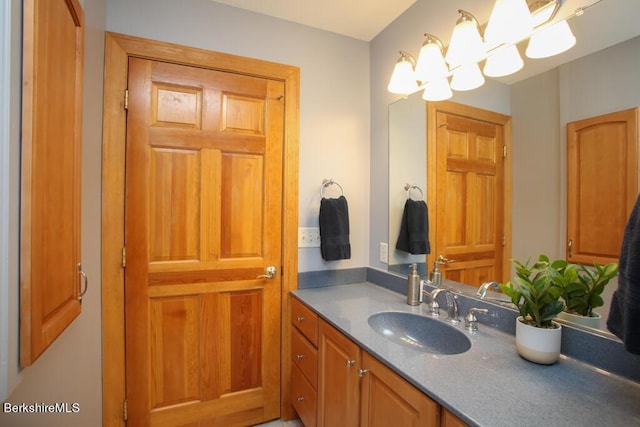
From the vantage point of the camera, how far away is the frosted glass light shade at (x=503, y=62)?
3.93 ft

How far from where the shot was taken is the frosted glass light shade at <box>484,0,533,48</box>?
43.7 inches

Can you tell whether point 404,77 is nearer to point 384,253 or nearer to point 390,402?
point 384,253

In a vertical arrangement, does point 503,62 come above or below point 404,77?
below

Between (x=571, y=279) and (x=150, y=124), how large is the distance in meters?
1.96

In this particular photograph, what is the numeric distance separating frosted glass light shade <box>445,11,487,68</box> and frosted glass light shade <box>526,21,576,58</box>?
0.22m

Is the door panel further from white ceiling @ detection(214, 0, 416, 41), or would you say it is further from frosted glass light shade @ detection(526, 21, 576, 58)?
white ceiling @ detection(214, 0, 416, 41)

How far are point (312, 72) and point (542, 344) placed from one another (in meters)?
1.83

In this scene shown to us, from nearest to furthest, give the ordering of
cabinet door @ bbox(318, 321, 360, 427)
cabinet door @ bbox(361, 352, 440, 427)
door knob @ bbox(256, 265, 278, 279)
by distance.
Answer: cabinet door @ bbox(361, 352, 440, 427), cabinet door @ bbox(318, 321, 360, 427), door knob @ bbox(256, 265, 278, 279)

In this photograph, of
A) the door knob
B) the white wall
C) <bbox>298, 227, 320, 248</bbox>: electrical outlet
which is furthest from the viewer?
<bbox>298, 227, 320, 248</bbox>: electrical outlet

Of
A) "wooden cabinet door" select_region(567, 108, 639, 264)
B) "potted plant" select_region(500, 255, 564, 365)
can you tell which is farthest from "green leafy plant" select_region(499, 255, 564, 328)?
"wooden cabinet door" select_region(567, 108, 639, 264)

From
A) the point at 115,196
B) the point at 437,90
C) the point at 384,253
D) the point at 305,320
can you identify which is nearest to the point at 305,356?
the point at 305,320

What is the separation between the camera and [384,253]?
191cm

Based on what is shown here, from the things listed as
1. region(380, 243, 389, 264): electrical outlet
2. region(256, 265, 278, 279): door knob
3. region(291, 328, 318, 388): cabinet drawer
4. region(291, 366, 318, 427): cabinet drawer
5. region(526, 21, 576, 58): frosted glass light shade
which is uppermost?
region(526, 21, 576, 58): frosted glass light shade

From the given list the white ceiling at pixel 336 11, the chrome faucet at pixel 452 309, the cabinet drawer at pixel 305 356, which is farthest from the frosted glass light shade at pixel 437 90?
the cabinet drawer at pixel 305 356
